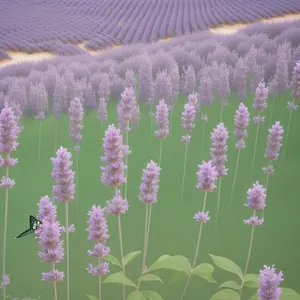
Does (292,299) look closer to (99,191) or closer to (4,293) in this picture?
(99,191)

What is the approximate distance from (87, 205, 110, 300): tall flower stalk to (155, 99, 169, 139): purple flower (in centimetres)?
74

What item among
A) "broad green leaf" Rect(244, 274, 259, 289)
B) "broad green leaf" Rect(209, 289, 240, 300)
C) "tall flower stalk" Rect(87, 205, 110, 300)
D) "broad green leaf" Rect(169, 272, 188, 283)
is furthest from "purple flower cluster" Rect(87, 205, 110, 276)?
"broad green leaf" Rect(244, 274, 259, 289)

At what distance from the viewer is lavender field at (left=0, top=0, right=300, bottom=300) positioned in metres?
1.99

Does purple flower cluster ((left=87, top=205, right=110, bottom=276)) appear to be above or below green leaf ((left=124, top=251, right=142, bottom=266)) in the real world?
above

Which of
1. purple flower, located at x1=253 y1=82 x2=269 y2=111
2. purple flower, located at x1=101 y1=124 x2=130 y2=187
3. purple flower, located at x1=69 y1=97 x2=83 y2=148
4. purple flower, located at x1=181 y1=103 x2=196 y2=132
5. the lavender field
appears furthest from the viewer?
purple flower, located at x1=253 y1=82 x2=269 y2=111

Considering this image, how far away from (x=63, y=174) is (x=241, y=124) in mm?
1095

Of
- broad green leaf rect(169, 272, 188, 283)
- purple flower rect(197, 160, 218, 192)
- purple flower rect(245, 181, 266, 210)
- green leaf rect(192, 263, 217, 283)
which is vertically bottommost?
broad green leaf rect(169, 272, 188, 283)

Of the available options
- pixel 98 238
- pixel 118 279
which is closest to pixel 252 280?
pixel 118 279

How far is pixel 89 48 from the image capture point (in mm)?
7715

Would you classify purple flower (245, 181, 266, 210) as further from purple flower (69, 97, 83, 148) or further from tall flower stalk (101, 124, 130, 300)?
purple flower (69, 97, 83, 148)

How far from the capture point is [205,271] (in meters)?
2.10

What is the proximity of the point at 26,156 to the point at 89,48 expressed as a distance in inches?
213

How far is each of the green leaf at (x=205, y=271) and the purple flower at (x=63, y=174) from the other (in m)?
0.65

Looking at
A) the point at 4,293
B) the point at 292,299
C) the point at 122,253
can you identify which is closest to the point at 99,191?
the point at 122,253
